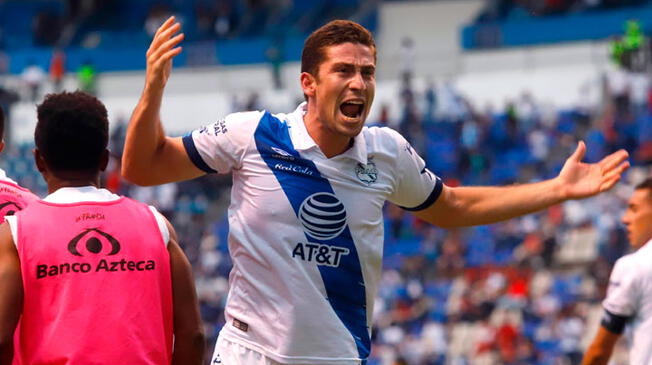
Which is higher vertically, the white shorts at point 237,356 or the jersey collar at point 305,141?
the jersey collar at point 305,141

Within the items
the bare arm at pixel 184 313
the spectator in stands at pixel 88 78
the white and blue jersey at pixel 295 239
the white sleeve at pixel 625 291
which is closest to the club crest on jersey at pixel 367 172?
the white and blue jersey at pixel 295 239

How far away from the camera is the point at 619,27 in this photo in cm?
3544

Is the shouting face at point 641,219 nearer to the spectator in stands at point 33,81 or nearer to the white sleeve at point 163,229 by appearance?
the white sleeve at point 163,229

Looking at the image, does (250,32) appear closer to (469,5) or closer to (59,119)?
(469,5)

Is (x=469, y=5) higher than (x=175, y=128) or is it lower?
higher

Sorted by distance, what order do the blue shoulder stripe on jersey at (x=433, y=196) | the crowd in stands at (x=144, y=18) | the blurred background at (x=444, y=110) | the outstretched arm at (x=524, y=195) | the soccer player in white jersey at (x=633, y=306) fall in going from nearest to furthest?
the outstretched arm at (x=524, y=195) → the blue shoulder stripe on jersey at (x=433, y=196) → the soccer player in white jersey at (x=633, y=306) → the blurred background at (x=444, y=110) → the crowd in stands at (x=144, y=18)

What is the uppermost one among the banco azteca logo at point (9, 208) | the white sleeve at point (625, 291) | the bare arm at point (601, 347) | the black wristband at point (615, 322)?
the banco azteca logo at point (9, 208)

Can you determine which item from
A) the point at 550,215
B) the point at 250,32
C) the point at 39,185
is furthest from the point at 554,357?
the point at 250,32

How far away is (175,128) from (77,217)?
3072cm

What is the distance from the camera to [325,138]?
6617 mm

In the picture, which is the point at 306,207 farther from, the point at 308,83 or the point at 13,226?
the point at 13,226

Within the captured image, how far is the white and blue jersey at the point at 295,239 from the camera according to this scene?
21.1ft

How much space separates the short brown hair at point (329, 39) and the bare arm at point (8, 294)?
1.81 metres

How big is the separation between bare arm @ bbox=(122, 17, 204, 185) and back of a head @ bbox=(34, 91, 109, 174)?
444 millimetres
